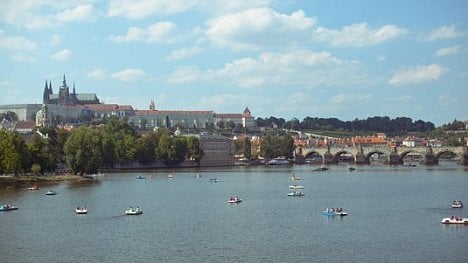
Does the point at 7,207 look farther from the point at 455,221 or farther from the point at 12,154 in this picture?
the point at 455,221

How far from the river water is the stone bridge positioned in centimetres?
7618

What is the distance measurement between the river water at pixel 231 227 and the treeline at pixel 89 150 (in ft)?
33.0

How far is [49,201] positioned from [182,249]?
28.4 m

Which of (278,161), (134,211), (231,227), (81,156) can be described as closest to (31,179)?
(81,156)

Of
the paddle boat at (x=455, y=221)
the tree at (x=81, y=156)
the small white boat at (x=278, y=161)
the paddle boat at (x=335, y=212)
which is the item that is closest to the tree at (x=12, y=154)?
the tree at (x=81, y=156)

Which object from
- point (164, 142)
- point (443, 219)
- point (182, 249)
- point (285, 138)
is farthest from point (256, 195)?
point (285, 138)

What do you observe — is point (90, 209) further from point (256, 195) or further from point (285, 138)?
point (285, 138)

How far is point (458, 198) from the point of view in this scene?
224 feet

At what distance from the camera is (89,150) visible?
10344 centimetres

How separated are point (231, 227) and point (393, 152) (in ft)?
382

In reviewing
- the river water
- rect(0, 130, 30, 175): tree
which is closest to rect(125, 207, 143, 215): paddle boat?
the river water

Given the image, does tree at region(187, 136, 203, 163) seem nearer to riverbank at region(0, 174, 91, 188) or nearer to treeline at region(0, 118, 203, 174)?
treeline at region(0, 118, 203, 174)

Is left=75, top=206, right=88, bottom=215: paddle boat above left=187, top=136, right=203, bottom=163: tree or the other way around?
the other way around

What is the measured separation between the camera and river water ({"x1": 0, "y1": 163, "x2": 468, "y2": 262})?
38.1 m
